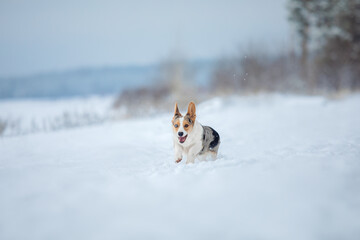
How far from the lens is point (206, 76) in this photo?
19.4 meters

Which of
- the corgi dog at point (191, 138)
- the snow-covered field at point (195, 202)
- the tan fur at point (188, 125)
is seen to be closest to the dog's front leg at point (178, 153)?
the corgi dog at point (191, 138)

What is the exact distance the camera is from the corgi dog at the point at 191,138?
10.6 feet

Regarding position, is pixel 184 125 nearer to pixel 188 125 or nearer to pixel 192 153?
pixel 188 125

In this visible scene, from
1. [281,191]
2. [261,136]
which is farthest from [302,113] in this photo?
[281,191]

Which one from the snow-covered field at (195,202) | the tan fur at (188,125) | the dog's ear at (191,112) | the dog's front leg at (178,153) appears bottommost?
the dog's front leg at (178,153)

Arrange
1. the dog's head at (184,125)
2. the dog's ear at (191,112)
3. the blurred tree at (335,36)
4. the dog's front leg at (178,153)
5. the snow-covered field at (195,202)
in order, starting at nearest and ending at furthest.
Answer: the snow-covered field at (195,202), the dog's head at (184,125), the dog's ear at (191,112), the dog's front leg at (178,153), the blurred tree at (335,36)

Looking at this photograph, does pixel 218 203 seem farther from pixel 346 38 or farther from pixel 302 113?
pixel 346 38

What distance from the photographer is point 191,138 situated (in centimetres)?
332

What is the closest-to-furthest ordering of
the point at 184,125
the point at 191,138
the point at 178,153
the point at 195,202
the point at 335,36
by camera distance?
the point at 195,202 → the point at 184,125 → the point at 191,138 → the point at 178,153 → the point at 335,36

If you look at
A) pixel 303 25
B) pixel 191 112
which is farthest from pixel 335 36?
pixel 191 112

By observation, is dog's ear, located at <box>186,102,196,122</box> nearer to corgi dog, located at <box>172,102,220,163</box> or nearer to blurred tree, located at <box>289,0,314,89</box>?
corgi dog, located at <box>172,102,220,163</box>

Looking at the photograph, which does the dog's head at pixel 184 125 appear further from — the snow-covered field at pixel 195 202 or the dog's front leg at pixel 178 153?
the snow-covered field at pixel 195 202

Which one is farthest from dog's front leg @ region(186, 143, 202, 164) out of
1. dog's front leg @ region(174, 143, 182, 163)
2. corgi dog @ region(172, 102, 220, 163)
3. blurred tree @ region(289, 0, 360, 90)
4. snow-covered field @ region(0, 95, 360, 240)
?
blurred tree @ region(289, 0, 360, 90)

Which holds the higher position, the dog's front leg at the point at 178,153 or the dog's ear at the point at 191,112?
the dog's ear at the point at 191,112
